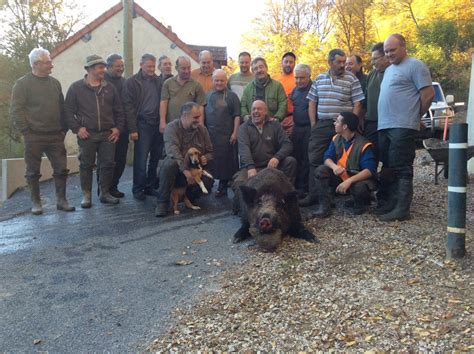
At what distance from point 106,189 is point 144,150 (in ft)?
2.83

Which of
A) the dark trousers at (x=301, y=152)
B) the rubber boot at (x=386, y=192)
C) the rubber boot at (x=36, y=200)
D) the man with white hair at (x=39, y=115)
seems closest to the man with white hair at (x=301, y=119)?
the dark trousers at (x=301, y=152)

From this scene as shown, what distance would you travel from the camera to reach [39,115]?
6.53 meters

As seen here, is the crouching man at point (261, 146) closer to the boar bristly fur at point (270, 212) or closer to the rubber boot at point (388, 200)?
the boar bristly fur at point (270, 212)

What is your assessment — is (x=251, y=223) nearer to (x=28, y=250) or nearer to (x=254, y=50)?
(x=28, y=250)

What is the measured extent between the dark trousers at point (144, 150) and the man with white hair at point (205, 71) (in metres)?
1.18

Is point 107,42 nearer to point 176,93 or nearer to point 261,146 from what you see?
point 176,93

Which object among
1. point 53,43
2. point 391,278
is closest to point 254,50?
point 53,43

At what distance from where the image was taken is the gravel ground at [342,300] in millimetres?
2973

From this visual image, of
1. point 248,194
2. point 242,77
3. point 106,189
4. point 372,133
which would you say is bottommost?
point 106,189

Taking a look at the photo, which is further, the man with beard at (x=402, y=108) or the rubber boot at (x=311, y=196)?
the rubber boot at (x=311, y=196)

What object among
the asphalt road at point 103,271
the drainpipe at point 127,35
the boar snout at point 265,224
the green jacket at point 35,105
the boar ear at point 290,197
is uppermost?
the drainpipe at point 127,35

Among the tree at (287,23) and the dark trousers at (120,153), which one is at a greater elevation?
the tree at (287,23)

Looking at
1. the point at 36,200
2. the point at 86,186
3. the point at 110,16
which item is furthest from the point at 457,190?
the point at 110,16

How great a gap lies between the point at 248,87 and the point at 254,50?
974 inches
